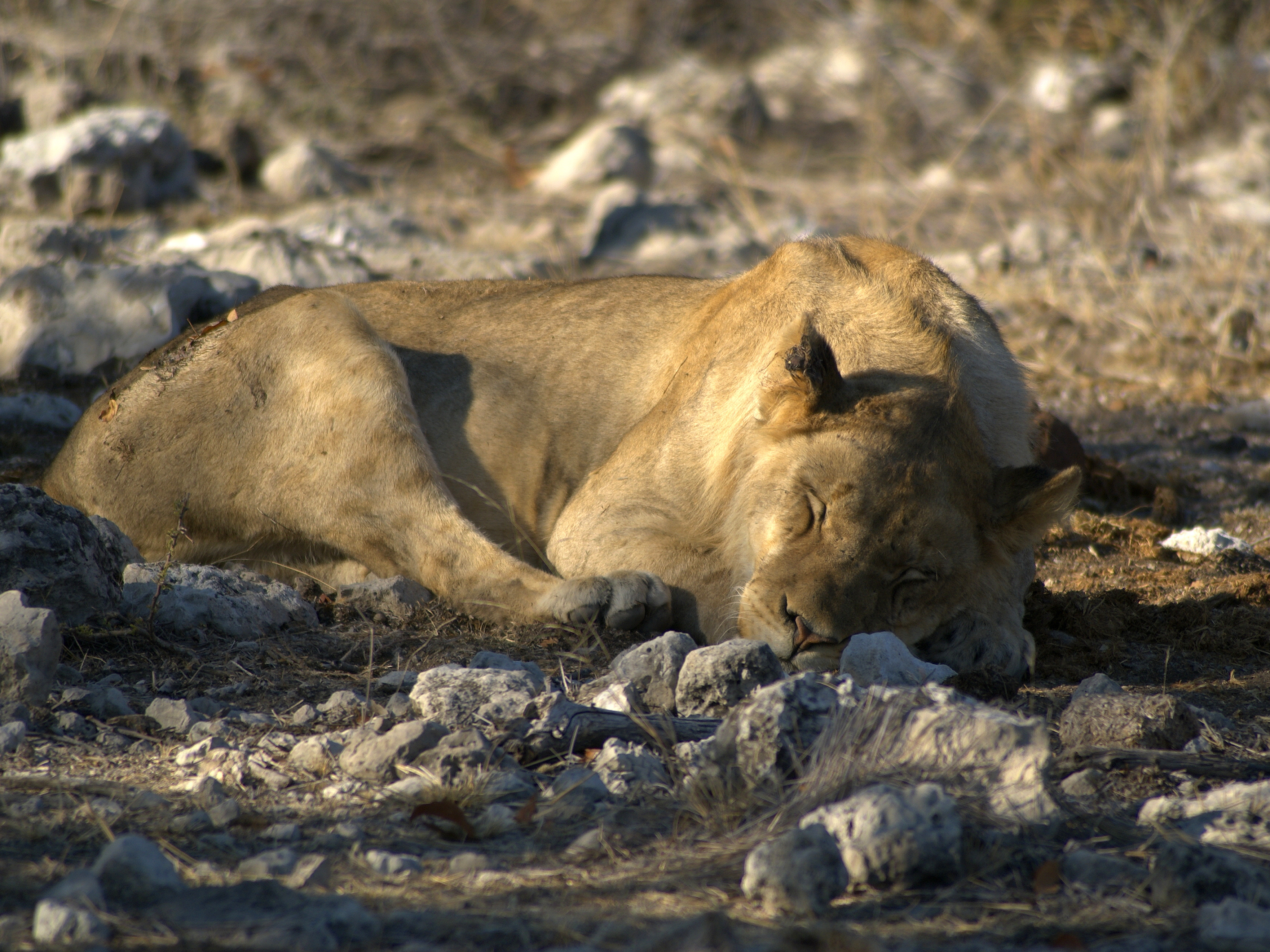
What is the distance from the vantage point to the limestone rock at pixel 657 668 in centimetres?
326

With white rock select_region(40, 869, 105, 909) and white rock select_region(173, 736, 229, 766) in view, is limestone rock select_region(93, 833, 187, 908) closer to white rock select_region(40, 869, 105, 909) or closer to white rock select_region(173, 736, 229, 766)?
white rock select_region(40, 869, 105, 909)

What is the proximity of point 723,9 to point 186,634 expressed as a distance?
1350 cm

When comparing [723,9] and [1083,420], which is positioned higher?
[723,9]

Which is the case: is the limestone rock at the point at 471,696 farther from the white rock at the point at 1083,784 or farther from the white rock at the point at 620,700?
the white rock at the point at 1083,784

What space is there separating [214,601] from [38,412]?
10.5ft

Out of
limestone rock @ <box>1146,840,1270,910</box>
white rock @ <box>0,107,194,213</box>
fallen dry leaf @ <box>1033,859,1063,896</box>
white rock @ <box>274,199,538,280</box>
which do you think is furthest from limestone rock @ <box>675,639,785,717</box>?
white rock @ <box>0,107,194,213</box>

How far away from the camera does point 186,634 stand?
3678 millimetres

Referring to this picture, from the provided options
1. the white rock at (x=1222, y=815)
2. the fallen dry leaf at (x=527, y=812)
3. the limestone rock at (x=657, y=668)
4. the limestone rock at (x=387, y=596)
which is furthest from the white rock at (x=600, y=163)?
the white rock at (x=1222, y=815)

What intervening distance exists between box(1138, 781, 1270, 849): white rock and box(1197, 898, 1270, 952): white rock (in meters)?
0.46

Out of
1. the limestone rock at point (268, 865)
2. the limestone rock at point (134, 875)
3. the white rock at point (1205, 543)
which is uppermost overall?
the limestone rock at point (134, 875)

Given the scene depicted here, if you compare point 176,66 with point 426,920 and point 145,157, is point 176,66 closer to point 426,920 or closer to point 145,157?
point 145,157

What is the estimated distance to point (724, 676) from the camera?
3.11 metres

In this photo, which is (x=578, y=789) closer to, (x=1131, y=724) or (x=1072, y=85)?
(x=1131, y=724)

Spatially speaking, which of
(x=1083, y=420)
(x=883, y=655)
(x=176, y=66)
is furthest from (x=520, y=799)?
(x=176, y=66)
